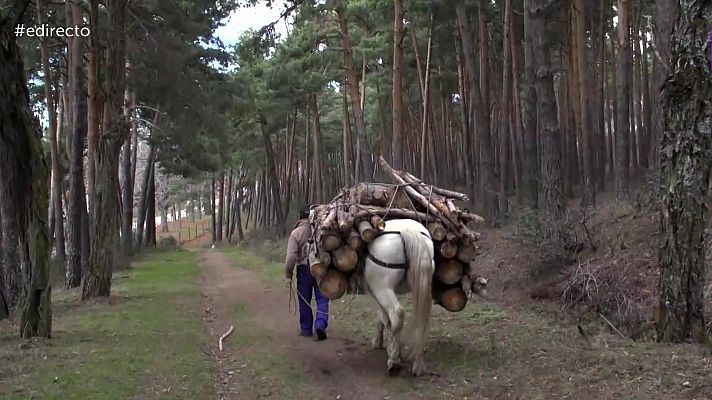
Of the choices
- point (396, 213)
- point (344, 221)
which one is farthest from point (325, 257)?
point (396, 213)

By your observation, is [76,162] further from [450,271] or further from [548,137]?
[450,271]

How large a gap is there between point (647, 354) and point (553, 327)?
3.11 m

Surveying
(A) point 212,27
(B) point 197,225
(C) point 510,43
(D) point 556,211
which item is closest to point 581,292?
(D) point 556,211

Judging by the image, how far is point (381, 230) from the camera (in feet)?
25.8

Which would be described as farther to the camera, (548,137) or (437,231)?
(548,137)

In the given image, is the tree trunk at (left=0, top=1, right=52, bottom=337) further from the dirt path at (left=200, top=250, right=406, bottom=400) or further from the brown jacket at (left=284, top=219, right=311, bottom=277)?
the brown jacket at (left=284, top=219, right=311, bottom=277)

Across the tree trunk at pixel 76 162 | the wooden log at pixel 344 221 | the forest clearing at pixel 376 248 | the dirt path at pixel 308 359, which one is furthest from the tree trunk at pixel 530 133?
the tree trunk at pixel 76 162

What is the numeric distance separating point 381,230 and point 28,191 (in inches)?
214

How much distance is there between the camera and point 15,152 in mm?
9859

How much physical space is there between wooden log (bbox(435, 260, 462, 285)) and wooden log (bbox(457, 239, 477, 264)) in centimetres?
10

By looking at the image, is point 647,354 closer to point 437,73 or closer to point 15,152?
point 15,152

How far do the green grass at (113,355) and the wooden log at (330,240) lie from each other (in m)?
2.06

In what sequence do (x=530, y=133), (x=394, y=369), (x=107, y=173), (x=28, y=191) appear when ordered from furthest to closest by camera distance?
(x=530, y=133) < (x=107, y=173) < (x=28, y=191) < (x=394, y=369)

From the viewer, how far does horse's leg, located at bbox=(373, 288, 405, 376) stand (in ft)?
24.7
